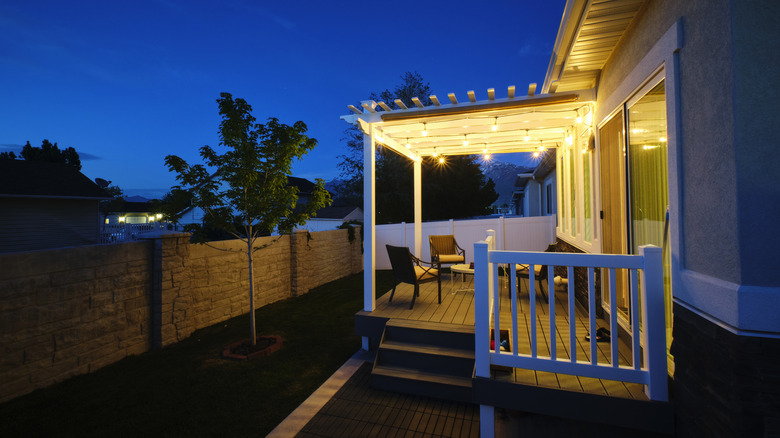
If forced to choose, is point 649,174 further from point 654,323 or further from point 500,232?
point 500,232

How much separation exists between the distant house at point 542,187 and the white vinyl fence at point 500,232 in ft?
1.98

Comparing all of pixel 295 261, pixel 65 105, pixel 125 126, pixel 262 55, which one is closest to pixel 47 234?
pixel 295 261

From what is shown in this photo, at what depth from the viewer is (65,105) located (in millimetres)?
43469

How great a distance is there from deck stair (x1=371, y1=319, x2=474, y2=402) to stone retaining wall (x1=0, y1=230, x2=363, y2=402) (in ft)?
10.5

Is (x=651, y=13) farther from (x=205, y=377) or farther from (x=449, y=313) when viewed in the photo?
(x=205, y=377)

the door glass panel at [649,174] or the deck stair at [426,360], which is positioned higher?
the door glass panel at [649,174]

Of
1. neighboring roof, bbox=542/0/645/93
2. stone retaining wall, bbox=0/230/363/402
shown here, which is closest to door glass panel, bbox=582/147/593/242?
neighboring roof, bbox=542/0/645/93

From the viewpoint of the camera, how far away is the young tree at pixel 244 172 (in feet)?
14.5

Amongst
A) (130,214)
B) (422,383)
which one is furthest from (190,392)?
(130,214)

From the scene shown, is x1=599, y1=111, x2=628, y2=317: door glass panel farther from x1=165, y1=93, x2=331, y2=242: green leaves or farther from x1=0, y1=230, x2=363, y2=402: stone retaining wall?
x1=0, y1=230, x2=363, y2=402: stone retaining wall

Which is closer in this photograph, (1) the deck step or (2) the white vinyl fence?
(1) the deck step

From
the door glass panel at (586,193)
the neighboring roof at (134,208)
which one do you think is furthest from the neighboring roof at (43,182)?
the neighboring roof at (134,208)

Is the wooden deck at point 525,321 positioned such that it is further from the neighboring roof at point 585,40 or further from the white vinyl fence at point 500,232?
the white vinyl fence at point 500,232

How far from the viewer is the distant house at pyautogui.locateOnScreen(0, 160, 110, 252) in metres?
10.1
